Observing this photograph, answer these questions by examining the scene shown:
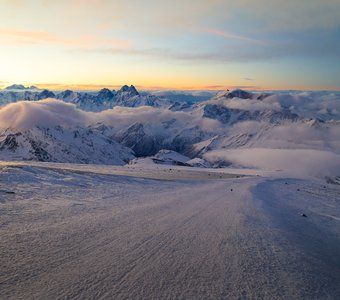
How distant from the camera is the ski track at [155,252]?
6387 millimetres

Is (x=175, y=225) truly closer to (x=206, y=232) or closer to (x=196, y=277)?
(x=206, y=232)

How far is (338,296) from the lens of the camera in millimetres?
6883

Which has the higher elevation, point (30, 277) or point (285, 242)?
point (30, 277)

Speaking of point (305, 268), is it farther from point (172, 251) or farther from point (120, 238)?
point (120, 238)

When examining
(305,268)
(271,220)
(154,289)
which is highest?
(154,289)

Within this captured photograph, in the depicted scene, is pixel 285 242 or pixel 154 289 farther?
pixel 285 242

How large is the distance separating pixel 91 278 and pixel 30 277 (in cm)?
111

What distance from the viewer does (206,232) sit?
10398 mm

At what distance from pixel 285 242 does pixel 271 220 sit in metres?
3.43

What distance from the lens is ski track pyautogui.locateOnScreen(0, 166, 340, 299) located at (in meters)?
6.39

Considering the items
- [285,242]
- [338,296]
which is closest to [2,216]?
[285,242]

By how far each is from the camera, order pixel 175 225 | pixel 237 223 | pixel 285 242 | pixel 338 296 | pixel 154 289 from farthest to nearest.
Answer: pixel 237 223 < pixel 175 225 < pixel 285 242 < pixel 338 296 < pixel 154 289

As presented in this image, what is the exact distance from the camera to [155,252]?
8.23 m

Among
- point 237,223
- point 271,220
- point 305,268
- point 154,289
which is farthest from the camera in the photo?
point 271,220
